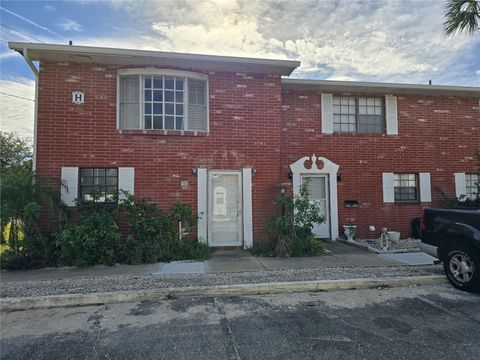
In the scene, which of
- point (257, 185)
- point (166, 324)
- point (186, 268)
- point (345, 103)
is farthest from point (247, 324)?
point (345, 103)

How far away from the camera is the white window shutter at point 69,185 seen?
7.97 m

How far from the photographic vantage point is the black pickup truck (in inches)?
203

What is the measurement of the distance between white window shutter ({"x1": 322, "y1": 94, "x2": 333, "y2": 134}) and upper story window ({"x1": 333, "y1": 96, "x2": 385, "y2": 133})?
0.24m

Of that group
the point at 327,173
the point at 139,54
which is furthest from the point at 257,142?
the point at 139,54

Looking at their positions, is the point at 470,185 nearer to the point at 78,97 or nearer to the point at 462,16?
the point at 462,16

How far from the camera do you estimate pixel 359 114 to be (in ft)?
34.7

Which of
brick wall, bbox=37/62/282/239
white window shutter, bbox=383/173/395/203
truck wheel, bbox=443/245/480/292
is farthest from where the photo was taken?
white window shutter, bbox=383/173/395/203

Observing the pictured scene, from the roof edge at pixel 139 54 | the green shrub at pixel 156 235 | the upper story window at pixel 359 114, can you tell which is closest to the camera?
the green shrub at pixel 156 235

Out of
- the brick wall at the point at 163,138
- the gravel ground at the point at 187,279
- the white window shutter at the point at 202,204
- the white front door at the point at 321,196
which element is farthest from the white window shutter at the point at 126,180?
the white front door at the point at 321,196

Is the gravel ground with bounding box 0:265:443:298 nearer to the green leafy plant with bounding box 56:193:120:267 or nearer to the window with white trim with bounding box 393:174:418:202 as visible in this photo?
the green leafy plant with bounding box 56:193:120:267

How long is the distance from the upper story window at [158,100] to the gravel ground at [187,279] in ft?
A: 14.1

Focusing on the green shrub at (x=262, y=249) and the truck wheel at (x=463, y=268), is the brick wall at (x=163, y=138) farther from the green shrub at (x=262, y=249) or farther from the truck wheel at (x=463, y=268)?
the truck wheel at (x=463, y=268)

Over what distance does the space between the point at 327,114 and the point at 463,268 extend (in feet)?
20.4

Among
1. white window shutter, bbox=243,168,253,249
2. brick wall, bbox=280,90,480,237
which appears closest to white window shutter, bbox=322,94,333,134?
brick wall, bbox=280,90,480,237
